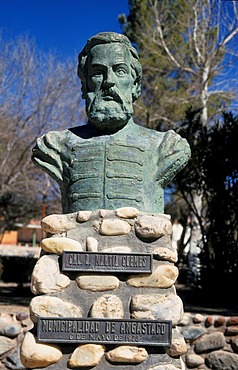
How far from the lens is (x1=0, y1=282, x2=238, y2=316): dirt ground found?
990 cm

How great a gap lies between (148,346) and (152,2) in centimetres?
2120

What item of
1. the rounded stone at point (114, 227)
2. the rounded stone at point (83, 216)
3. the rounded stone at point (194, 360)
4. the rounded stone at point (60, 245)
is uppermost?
the rounded stone at point (83, 216)

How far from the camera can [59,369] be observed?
11.4 ft

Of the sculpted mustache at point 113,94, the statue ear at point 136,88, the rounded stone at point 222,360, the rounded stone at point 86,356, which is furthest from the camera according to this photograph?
the rounded stone at point 222,360

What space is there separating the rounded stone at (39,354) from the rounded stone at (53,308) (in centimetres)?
18

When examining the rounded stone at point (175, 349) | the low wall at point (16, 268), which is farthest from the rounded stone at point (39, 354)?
the low wall at point (16, 268)

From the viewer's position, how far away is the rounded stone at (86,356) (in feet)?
11.3

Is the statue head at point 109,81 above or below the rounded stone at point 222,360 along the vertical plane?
above

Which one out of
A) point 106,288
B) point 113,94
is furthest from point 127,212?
point 113,94

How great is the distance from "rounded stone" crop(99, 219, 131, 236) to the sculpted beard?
0.81m

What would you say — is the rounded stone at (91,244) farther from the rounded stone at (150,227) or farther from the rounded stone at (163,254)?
the rounded stone at (163,254)

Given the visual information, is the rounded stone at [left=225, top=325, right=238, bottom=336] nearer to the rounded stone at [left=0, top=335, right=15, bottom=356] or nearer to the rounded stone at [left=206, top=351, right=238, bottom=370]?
the rounded stone at [left=206, top=351, right=238, bottom=370]

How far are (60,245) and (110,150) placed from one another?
2.66 ft

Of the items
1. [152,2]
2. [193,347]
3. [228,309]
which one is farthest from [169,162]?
[152,2]
